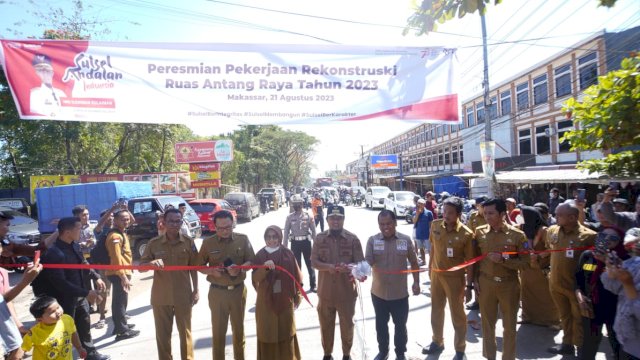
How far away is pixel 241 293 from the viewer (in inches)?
142

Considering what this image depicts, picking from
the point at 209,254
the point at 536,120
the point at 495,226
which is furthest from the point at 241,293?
the point at 536,120

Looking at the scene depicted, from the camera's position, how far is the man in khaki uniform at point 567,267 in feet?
12.1

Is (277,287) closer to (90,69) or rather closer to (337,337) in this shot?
(337,337)

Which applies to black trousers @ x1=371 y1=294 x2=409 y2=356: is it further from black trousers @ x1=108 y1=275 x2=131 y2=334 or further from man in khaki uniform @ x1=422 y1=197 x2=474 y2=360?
black trousers @ x1=108 y1=275 x2=131 y2=334

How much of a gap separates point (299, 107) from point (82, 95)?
67.2 inches

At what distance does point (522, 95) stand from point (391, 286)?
25625mm

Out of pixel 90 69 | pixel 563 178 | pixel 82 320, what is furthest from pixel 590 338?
pixel 563 178

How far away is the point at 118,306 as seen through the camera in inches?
183

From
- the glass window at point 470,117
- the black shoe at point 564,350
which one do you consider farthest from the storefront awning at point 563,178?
the glass window at point 470,117

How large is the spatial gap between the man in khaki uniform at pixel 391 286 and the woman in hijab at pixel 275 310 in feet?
3.03

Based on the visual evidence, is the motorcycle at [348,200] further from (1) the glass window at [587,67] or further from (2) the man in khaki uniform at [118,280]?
(2) the man in khaki uniform at [118,280]

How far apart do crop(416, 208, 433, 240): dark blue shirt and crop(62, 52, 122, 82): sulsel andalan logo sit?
6.09m

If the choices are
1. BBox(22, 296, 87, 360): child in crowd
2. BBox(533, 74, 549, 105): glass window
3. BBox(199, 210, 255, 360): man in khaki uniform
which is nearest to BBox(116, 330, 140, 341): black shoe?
BBox(22, 296, 87, 360): child in crowd

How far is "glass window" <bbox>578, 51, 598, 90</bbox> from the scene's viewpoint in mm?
17828
